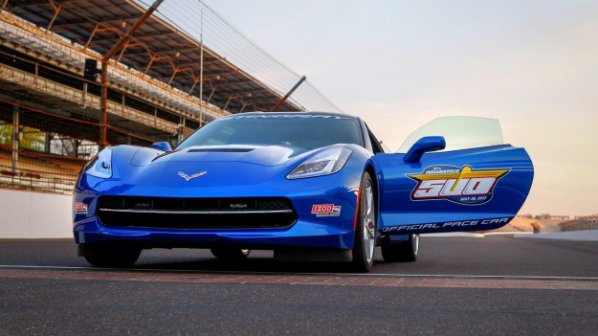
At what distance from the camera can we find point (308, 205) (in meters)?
4.83

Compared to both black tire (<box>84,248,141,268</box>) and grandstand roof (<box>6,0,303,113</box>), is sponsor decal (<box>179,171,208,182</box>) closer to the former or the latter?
black tire (<box>84,248,141,268</box>)

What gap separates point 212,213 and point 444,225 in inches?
82.1

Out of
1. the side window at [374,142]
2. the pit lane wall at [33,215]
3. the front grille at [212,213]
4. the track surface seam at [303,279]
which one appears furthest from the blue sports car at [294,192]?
the pit lane wall at [33,215]

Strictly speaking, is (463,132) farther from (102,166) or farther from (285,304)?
(285,304)

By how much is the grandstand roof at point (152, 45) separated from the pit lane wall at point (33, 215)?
1110cm

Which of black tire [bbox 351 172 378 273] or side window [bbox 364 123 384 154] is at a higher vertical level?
side window [bbox 364 123 384 154]

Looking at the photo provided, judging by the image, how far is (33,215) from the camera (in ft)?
57.3

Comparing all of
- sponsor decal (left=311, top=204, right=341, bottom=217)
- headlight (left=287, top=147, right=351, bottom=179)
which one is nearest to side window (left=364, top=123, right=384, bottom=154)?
headlight (left=287, top=147, right=351, bottom=179)

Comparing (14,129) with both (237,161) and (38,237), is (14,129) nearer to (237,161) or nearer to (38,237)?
(38,237)

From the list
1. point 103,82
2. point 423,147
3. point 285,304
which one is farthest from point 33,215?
point 285,304

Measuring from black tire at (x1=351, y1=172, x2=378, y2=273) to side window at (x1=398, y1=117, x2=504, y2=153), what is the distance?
0.96m

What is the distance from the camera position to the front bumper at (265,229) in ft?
15.7

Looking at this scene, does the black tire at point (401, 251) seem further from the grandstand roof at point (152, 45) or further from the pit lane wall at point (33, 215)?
the grandstand roof at point (152, 45)

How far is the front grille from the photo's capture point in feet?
15.7
